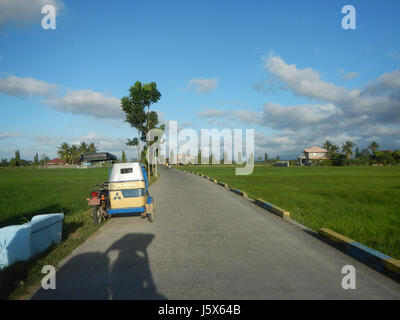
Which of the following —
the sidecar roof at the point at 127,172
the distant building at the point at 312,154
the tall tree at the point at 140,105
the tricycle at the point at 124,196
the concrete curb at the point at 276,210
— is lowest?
the concrete curb at the point at 276,210

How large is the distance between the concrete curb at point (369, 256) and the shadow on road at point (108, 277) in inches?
152

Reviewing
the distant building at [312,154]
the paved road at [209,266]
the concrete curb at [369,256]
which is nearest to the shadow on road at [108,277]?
the paved road at [209,266]

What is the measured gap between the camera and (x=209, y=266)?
4707mm

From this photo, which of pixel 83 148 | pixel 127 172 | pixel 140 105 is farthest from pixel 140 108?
pixel 83 148

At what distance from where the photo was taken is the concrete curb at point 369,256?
4.40 m

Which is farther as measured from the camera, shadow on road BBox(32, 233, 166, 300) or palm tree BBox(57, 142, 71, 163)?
palm tree BBox(57, 142, 71, 163)

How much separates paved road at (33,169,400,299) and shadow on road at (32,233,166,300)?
1 cm

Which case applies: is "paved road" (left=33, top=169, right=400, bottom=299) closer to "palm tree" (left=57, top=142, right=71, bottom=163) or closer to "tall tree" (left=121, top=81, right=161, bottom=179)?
"tall tree" (left=121, top=81, right=161, bottom=179)

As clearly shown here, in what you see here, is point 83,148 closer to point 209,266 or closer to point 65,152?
point 65,152

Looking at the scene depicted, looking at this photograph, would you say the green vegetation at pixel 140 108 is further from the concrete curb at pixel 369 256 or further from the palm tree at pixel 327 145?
the palm tree at pixel 327 145

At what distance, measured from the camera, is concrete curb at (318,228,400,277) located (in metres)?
4.40

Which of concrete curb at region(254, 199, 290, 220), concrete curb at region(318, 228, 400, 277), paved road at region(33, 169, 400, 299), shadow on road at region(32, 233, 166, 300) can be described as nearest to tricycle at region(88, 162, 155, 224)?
paved road at region(33, 169, 400, 299)

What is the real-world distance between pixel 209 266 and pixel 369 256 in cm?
305

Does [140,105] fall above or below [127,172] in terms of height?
above
